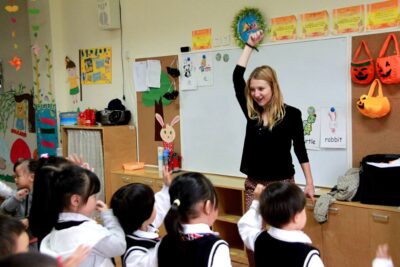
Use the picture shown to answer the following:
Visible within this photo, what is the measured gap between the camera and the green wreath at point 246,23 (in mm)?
3613

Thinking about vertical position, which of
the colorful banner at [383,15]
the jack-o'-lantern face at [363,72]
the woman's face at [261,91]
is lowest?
the woman's face at [261,91]

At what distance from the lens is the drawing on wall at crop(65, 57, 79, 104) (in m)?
5.30

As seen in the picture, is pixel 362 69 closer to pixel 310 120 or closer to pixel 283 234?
pixel 310 120

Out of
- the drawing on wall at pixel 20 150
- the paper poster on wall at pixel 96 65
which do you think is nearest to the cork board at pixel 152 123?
the paper poster on wall at pixel 96 65

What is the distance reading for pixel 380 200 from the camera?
288cm

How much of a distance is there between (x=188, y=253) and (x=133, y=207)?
317 mm

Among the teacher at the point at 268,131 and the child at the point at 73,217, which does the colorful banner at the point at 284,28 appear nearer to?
the teacher at the point at 268,131

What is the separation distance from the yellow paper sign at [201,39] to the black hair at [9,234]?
2876mm

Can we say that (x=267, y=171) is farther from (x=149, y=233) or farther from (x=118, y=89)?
(x=118, y=89)

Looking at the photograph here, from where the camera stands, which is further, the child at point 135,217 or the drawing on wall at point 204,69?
the drawing on wall at point 204,69

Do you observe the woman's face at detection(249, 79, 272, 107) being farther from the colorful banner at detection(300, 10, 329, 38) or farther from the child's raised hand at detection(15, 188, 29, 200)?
the child's raised hand at detection(15, 188, 29, 200)

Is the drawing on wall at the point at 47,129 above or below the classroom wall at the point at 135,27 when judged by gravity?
below

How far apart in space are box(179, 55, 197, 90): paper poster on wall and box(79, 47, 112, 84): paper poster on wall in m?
1.08

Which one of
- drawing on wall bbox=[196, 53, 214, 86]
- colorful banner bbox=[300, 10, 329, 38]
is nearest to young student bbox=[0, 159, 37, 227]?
drawing on wall bbox=[196, 53, 214, 86]
